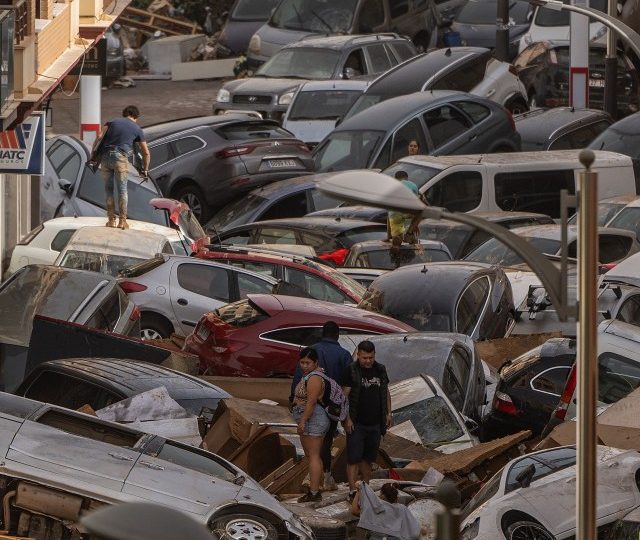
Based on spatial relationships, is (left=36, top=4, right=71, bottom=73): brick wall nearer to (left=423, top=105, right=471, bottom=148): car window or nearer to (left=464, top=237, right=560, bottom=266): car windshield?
(left=423, top=105, right=471, bottom=148): car window

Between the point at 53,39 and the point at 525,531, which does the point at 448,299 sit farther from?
the point at 53,39

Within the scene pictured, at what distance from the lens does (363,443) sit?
14086mm

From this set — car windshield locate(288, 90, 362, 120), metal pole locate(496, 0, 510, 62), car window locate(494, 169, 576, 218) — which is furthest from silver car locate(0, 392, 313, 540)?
metal pole locate(496, 0, 510, 62)

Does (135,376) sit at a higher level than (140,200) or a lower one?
higher

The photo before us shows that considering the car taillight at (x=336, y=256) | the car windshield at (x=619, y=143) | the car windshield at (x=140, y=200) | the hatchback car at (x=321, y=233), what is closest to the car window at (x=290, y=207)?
the car windshield at (x=140, y=200)

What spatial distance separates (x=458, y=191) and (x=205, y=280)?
6.74 meters

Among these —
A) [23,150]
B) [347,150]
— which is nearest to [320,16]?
[347,150]

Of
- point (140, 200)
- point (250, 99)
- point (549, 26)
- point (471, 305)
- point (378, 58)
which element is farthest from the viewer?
point (549, 26)

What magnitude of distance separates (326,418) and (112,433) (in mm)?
2363

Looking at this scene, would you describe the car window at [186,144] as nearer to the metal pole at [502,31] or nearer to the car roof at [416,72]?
the car roof at [416,72]

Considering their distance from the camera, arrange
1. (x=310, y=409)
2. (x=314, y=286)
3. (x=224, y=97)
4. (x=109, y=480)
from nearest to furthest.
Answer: (x=109, y=480) < (x=310, y=409) < (x=314, y=286) < (x=224, y=97)

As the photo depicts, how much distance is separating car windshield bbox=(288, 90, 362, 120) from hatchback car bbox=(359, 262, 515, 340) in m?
12.6

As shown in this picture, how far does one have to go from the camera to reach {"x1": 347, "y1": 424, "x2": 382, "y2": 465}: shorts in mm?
14016

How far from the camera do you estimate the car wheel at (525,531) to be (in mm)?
11234
